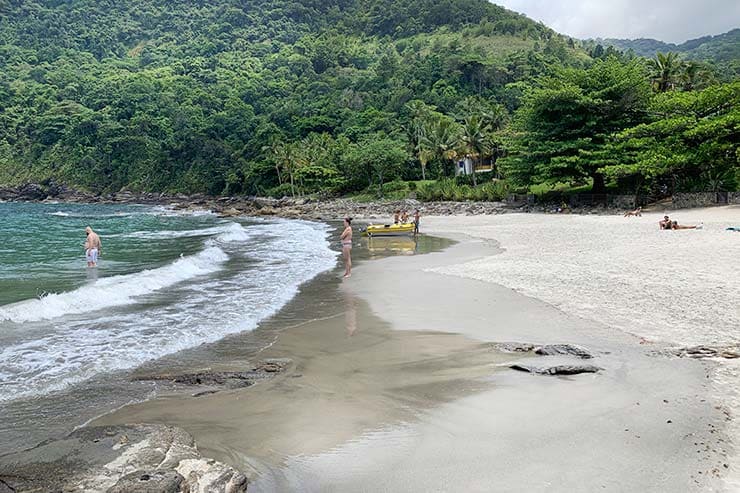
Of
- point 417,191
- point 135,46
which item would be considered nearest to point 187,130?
point 417,191

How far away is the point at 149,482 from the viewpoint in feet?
13.7

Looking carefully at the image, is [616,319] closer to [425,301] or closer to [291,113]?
[425,301]

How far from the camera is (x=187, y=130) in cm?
10812

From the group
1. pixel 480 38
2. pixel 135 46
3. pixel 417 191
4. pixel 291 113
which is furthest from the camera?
pixel 135 46

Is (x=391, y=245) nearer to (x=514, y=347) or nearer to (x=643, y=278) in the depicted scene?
(x=643, y=278)

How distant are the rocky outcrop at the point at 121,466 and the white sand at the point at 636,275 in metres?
7.17

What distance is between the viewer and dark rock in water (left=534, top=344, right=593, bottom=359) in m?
7.75

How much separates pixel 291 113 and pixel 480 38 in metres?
66.9

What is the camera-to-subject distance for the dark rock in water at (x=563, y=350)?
7.75 metres

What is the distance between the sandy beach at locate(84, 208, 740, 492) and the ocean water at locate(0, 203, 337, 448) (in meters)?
1.06

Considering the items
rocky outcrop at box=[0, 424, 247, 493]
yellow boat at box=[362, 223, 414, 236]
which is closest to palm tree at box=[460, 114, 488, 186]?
yellow boat at box=[362, 223, 414, 236]

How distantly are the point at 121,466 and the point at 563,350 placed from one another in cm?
611

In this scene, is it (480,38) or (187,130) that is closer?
(187,130)

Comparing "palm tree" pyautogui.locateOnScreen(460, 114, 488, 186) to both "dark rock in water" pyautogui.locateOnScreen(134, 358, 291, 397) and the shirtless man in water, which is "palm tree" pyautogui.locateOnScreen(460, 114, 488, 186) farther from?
"dark rock in water" pyautogui.locateOnScreen(134, 358, 291, 397)
